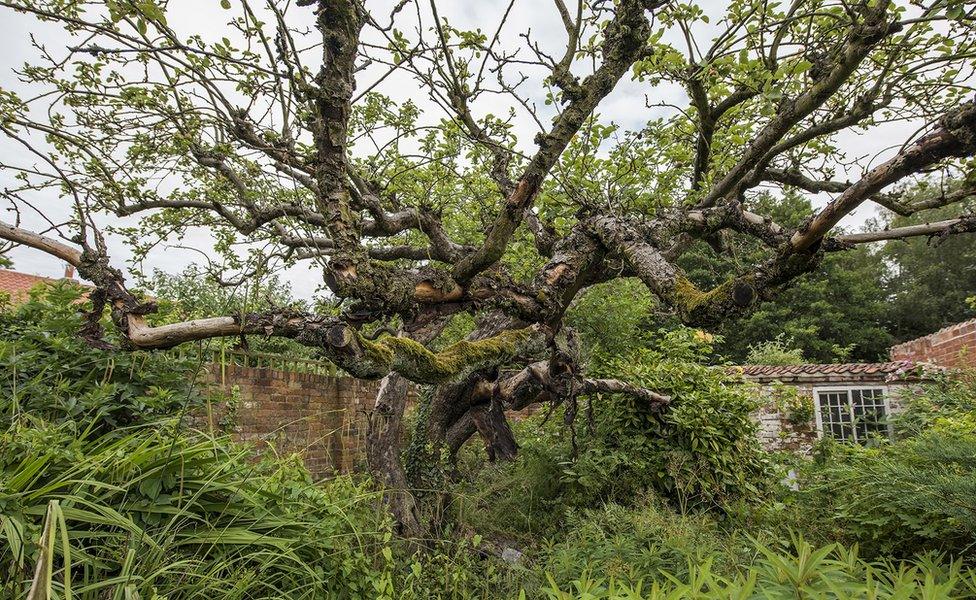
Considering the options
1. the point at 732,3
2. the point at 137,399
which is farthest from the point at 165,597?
the point at 732,3

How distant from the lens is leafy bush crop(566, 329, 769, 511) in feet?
14.0

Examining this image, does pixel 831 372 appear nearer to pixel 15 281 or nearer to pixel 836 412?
pixel 836 412

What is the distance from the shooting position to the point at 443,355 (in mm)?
2508

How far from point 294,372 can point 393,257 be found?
2652 millimetres

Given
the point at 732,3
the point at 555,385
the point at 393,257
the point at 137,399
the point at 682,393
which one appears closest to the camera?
the point at 137,399

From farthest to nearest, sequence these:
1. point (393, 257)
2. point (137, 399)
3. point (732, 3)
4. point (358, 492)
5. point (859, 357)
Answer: point (859, 357), point (393, 257), point (732, 3), point (137, 399), point (358, 492)

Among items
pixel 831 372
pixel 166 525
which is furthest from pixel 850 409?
pixel 166 525

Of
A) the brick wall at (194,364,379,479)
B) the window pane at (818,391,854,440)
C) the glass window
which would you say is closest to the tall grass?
the brick wall at (194,364,379,479)

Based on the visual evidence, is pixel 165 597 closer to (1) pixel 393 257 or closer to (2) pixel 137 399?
(2) pixel 137 399

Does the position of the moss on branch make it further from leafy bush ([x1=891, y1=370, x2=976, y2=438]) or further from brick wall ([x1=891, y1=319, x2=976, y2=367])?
brick wall ([x1=891, y1=319, x2=976, y2=367])

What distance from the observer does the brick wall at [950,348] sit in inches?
301

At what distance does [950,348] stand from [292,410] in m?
10.7

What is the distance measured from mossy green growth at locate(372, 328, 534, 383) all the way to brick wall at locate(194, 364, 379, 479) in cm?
203

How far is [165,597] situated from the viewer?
1504mm
